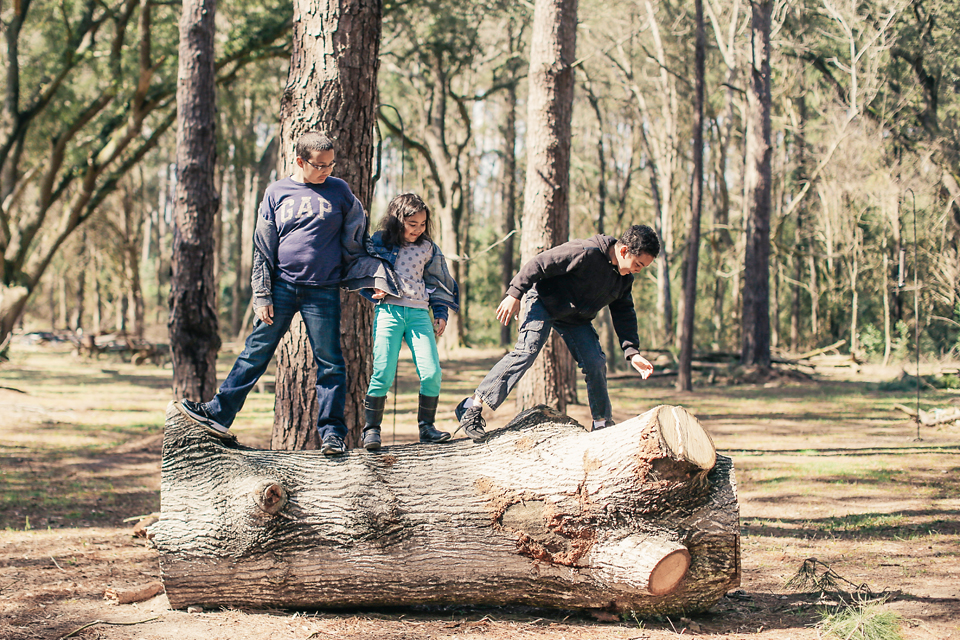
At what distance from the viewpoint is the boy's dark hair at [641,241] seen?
188 inches

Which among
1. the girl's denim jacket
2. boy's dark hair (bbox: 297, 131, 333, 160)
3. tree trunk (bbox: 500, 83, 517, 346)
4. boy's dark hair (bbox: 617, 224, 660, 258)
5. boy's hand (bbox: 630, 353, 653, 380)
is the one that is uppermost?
tree trunk (bbox: 500, 83, 517, 346)

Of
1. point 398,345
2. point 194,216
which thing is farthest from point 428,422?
point 194,216

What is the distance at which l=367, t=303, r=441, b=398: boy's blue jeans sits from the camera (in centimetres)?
471

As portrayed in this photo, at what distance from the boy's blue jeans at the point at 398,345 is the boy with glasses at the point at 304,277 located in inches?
9.0

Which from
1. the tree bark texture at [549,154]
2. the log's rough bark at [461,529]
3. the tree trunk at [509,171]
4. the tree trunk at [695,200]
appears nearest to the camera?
the log's rough bark at [461,529]

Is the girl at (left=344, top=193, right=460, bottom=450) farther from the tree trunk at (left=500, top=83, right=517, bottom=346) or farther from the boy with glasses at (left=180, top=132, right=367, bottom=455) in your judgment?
the tree trunk at (left=500, top=83, right=517, bottom=346)

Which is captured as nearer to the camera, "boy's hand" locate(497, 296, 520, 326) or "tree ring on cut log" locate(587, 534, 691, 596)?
"tree ring on cut log" locate(587, 534, 691, 596)

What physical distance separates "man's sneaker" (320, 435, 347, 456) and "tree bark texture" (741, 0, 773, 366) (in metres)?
17.0

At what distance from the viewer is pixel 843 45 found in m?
24.2

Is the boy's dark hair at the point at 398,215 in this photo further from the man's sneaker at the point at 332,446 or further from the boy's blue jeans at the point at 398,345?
the man's sneaker at the point at 332,446

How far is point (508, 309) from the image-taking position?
493 cm

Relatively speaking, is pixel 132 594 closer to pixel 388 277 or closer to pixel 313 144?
pixel 388 277

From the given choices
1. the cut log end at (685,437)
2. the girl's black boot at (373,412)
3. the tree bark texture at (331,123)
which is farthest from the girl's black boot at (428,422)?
→ the cut log end at (685,437)

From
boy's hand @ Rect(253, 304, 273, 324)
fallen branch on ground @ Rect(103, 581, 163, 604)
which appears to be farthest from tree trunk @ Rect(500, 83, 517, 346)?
fallen branch on ground @ Rect(103, 581, 163, 604)
